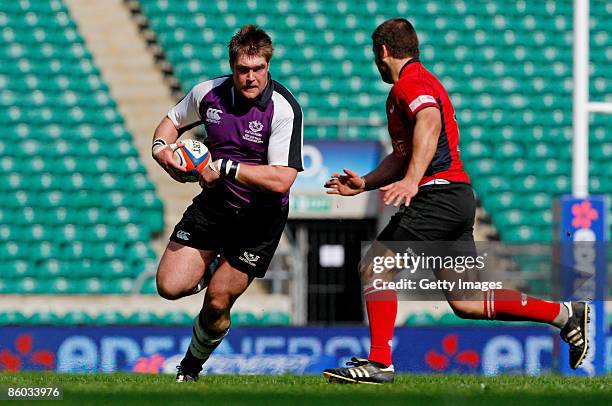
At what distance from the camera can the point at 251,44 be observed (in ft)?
20.2

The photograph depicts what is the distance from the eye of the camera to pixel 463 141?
47.2 feet

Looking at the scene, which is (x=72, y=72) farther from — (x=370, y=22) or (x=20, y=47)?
(x=370, y=22)

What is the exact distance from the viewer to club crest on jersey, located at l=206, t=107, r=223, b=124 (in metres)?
6.41

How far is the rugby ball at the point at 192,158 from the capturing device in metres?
6.16

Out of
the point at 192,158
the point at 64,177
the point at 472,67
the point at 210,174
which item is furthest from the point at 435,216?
the point at 472,67

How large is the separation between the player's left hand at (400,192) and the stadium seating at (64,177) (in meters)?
7.43

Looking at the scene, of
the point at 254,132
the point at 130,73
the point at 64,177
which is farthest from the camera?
the point at 130,73

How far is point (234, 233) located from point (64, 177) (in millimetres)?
7708

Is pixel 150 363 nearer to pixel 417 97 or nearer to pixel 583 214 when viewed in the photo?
pixel 583 214

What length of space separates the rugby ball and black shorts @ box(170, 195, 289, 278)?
42cm

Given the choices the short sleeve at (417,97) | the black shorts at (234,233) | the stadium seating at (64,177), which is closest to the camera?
the short sleeve at (417,97)

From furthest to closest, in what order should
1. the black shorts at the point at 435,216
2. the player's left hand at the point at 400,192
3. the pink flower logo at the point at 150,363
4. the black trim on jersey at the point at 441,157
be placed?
the pink flower logo at the point at 150,363 → the black trim on jersey at the point at 441,157 → the black shorts at the point at 435,216 → the player's left hand at the point at 400,192

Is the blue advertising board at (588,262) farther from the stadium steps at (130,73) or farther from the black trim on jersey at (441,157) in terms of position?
the stadium steps at (130,73)

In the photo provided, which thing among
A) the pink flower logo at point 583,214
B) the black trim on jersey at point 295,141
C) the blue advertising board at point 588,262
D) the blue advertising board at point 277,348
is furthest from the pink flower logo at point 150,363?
the black trim on jersey at point 295,141
